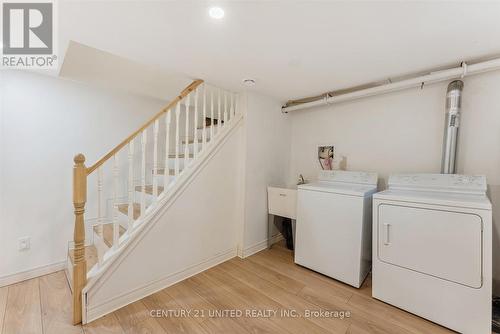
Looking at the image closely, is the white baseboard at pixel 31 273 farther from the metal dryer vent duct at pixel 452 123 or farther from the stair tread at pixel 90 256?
the metal dryer vent duct at pixel 452 123

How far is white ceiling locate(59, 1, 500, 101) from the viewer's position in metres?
1.19

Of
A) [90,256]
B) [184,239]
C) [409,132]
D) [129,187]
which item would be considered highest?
[409,132]

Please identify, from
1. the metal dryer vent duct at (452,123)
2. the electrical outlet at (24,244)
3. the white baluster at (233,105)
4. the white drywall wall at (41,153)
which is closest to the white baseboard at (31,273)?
the white drywall wall at (41,153)

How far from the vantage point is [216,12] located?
48.0 inches

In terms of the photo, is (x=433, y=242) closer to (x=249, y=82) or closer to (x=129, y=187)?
(x=249, y=82)

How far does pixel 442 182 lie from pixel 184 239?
2.48 m

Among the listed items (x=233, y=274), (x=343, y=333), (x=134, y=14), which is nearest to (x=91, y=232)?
(x=233, y=274)

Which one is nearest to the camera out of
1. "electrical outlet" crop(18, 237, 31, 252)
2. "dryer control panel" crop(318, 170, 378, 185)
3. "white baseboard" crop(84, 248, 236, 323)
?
"white baseboard" crop(84, 248, 236, 323)

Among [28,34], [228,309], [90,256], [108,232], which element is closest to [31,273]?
[90,256]

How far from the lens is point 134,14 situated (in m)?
1.24

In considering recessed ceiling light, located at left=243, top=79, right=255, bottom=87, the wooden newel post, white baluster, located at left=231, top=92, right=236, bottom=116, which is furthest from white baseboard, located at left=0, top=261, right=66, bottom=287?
recessed ceiling light, located at left=243, top=79, right=255, bottom=87

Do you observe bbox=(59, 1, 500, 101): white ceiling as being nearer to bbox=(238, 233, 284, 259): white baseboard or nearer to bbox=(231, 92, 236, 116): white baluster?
bbox=(231, 92, 236, 116): white baluster

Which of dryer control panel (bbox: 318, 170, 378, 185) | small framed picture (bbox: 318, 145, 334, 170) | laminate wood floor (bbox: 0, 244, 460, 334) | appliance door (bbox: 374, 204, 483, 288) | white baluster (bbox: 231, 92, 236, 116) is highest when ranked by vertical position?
white baluster (bbox: 231, 92, 236, 116)

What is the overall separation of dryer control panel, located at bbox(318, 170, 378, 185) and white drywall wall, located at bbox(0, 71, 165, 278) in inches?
111
